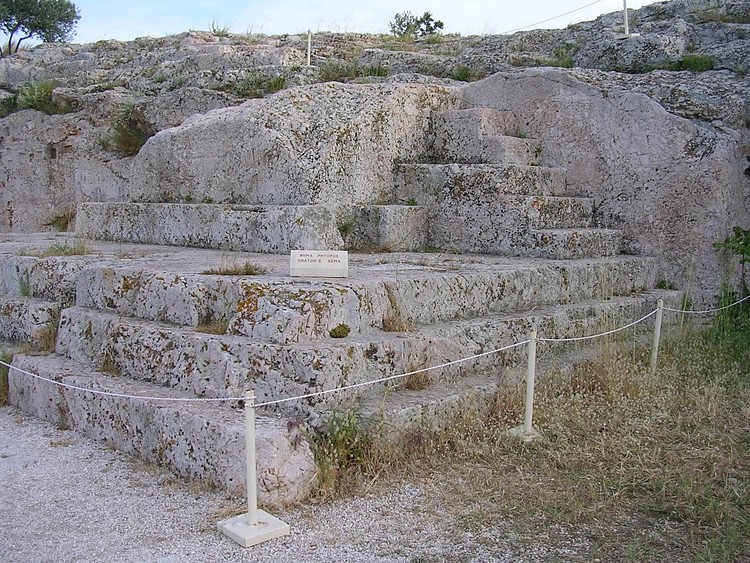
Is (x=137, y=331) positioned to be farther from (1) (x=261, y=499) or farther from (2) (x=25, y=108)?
(2) (x=25, y=108)

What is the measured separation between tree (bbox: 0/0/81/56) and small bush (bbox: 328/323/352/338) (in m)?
24.2

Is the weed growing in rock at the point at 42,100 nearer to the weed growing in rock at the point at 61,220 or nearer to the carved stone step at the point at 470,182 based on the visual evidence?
the weed growing in rock at the point at 61,220

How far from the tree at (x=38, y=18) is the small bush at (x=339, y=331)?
24156 mm

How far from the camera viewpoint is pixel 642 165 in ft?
22.7

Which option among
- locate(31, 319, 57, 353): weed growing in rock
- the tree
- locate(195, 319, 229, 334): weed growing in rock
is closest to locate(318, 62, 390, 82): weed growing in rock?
locate(31, 319, 57, 353): weed growing in rock

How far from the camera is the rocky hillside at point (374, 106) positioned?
268 inches

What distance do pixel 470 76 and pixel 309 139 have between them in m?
3.13

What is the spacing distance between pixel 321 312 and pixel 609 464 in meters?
A: 1.80

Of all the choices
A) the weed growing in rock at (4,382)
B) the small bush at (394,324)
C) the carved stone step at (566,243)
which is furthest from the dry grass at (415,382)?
the weed growing in rock at (4,382)

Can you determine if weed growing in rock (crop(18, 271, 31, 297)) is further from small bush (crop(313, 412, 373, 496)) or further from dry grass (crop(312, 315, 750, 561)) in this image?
Result: dry grass (crop(312, 315, 750, 561))

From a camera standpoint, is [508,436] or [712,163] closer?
[508,436]

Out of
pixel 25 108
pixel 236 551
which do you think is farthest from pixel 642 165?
pixel 25 108

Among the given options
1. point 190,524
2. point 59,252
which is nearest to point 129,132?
point 59,252

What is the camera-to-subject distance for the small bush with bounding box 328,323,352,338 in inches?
169
